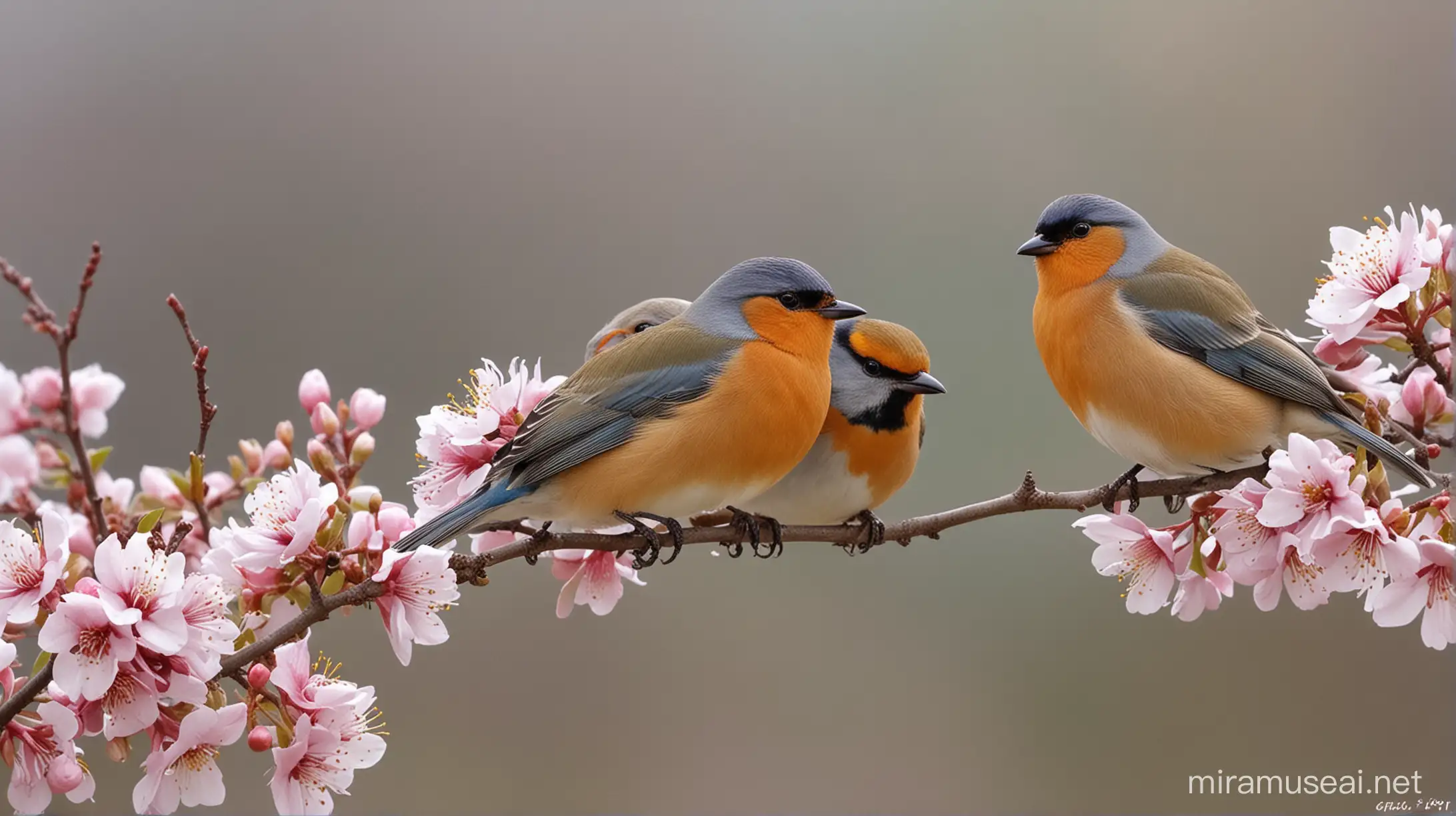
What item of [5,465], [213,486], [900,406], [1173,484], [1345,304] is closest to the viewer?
[1345,304]

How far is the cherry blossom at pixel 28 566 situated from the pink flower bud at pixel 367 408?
586 mm

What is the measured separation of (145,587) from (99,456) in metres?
0.63

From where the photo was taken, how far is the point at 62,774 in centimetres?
158

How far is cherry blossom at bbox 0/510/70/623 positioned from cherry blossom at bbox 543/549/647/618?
812 millimetres

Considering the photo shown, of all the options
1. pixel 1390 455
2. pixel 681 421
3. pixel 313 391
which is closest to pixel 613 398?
pixel 681 421

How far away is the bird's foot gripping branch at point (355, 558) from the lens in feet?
4.91

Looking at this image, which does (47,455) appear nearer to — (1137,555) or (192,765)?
(192,765)

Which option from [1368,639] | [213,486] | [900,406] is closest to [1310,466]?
[900,406]

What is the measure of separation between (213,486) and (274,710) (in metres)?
0.83

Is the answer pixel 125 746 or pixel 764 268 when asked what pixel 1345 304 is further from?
pixel 125 746

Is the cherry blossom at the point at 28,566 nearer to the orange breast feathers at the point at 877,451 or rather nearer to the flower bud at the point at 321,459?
the flower bud at the point at 321,459

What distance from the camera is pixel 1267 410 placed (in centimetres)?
209

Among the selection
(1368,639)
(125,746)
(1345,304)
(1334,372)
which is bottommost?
(1368,639)

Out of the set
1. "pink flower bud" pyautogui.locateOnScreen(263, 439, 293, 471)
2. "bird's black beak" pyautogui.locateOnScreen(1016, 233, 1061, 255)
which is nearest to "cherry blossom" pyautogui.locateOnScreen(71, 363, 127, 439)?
"pink flower bud" pyautogui.locateOnScreen(263, 439, 293, 471)
